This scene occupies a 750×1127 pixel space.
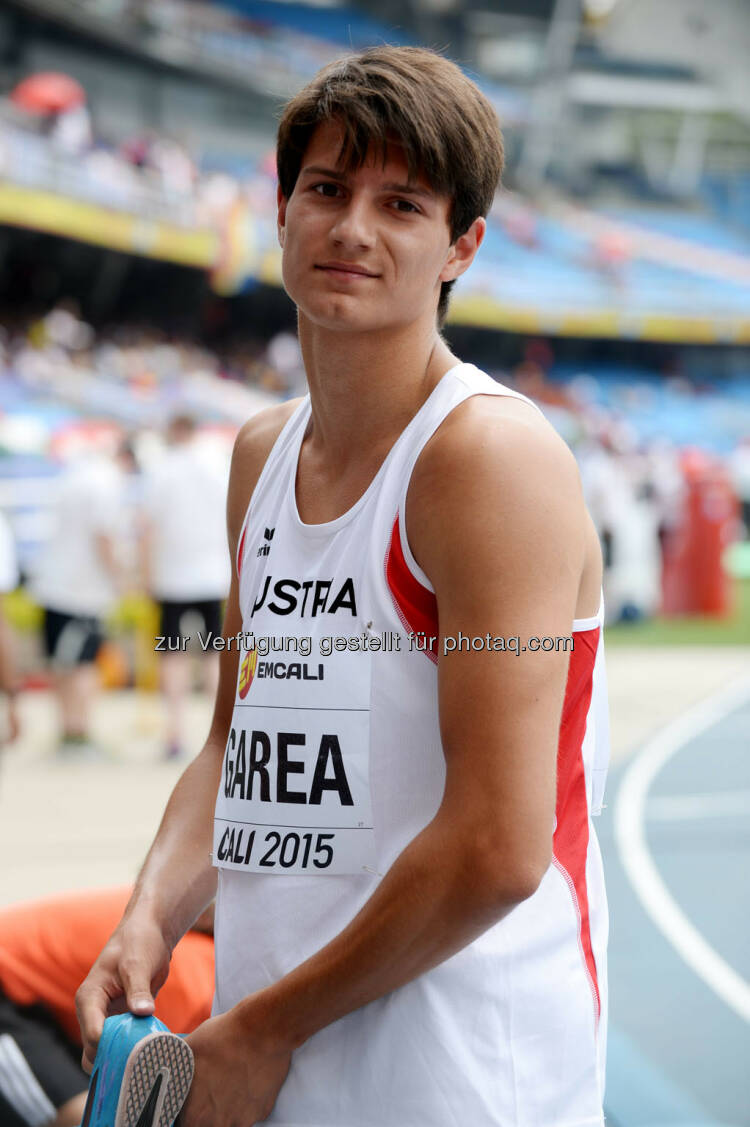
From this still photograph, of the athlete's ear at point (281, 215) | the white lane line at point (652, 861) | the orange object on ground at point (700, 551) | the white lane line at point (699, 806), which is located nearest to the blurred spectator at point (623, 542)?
the orange object on ground at point (700, 551)

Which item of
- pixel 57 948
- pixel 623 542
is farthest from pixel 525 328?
pixel 57 948

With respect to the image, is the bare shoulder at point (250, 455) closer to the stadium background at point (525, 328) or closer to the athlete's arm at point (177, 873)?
the athlete's arm at point (177, 873)

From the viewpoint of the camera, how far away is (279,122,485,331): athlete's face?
1285 mm

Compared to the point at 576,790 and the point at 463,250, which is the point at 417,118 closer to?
the point at 463,250

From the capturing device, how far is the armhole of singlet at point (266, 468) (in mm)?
1530

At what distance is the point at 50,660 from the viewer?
289 inches

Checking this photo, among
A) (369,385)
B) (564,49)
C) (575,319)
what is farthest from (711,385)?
(369,385)

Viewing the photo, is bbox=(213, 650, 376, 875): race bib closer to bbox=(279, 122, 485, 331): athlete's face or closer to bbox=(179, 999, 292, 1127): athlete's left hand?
bbox=(179, 999, 292, 1127): athlete's left hand

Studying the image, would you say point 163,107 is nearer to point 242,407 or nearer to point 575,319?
point 242,407

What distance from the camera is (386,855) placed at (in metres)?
1.24

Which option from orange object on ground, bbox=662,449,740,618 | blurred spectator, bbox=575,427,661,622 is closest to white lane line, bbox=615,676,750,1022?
blurred spectator, bbox=575,427,661,622

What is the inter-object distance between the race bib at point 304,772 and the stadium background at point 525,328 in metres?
0.73

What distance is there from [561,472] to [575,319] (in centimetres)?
3272

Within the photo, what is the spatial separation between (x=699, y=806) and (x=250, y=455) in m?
5.62
